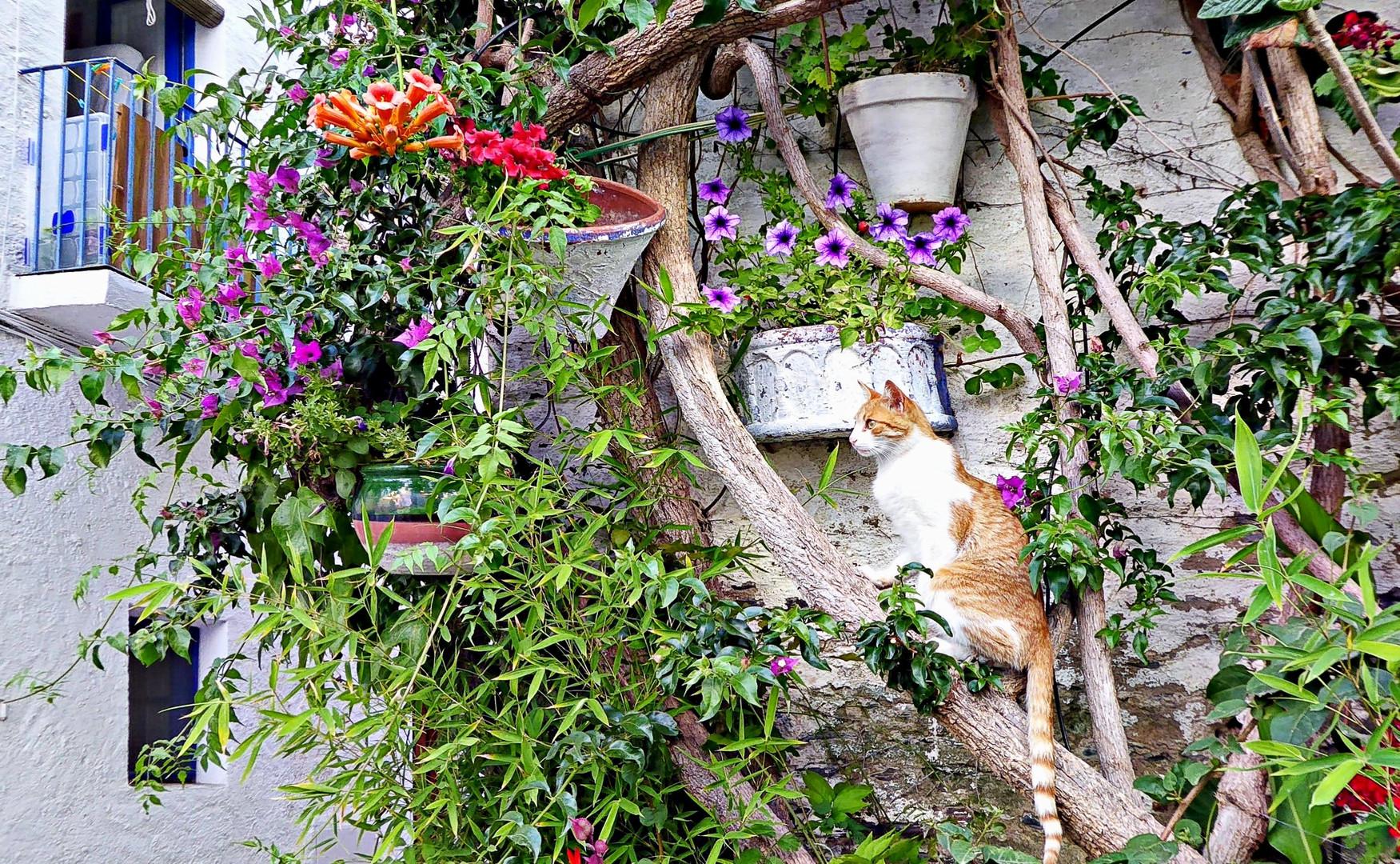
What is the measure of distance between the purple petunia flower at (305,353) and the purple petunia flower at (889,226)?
3.84 ft

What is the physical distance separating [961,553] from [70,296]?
2.83 m

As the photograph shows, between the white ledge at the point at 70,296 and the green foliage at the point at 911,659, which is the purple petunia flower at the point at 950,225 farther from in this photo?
the white ledge at the point at 70,296

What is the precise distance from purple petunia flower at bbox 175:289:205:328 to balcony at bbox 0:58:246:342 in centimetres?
131

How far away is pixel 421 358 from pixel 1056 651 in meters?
1.31

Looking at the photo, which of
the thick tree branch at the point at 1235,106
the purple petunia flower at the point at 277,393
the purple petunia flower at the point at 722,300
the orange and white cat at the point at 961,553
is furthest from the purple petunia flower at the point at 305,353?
the thick tree branch at the point at 1235,106

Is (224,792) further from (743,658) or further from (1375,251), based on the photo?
(1375,251)

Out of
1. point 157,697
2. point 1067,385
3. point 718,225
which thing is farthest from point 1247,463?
point 157,697

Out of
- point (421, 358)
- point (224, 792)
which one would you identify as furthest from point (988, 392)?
point (224, 792)

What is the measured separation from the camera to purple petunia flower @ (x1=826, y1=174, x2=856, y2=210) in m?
2.21

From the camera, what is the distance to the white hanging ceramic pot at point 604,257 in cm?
185

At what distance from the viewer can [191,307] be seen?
→ 6.03 feet

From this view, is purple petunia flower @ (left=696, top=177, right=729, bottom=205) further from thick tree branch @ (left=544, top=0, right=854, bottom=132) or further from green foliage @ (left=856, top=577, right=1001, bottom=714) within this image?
green foliage @ (left=856, top=577, right=1001, bottom=714)

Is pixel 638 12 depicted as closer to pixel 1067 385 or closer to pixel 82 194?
pixel 1067 385

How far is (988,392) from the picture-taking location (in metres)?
2.20
